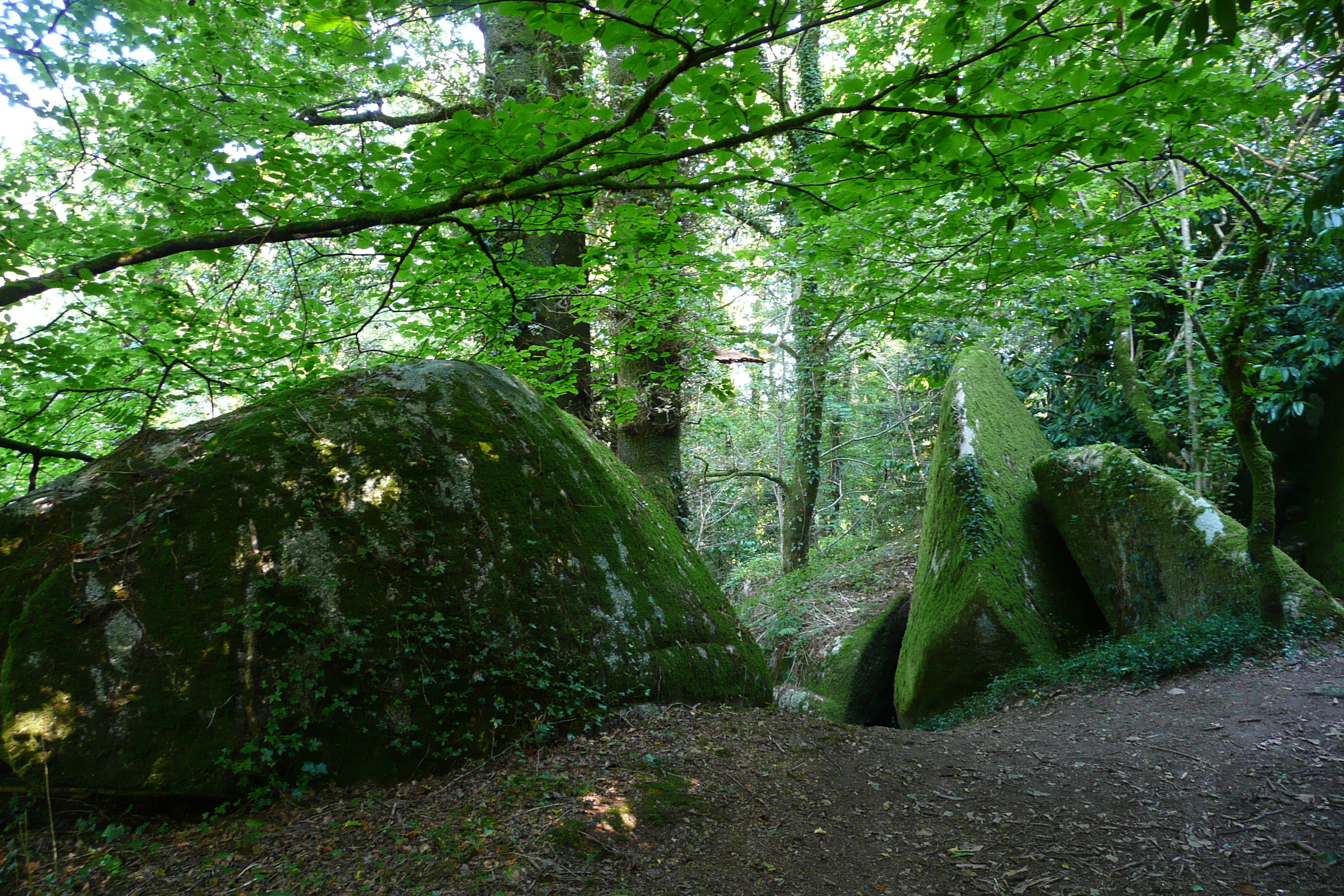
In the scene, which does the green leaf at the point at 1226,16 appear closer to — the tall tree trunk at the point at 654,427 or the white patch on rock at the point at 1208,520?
the white patch on rock at the point at 1208,520

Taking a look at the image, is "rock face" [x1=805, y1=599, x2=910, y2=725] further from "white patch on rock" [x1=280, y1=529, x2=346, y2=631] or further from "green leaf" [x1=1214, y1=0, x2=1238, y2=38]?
"green leaf" [x1=1214, y1=0, x2=1238, y2=38]

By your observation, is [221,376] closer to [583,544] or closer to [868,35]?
[583,544]

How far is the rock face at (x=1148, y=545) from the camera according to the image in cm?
612

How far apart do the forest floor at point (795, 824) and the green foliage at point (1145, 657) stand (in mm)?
919

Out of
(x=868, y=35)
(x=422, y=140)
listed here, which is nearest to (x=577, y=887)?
(x=422, y=140)

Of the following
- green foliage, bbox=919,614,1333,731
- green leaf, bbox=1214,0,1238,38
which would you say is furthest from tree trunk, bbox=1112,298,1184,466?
→ green leaf, bbox=1214,0,1238,38

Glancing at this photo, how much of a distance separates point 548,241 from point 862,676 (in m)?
6.52

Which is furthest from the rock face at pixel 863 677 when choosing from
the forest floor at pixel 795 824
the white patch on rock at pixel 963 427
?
the forest floor at pixel 795 824

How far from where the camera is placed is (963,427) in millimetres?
8773

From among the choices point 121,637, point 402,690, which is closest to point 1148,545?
point 402,690

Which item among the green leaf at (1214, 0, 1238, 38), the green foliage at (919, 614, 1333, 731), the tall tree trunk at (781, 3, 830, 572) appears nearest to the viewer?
the green leaf at (1214, 0, 1238, 38)

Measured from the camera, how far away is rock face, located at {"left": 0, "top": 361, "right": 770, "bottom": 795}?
11.0ft

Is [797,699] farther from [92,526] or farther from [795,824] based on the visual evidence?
[92,526]

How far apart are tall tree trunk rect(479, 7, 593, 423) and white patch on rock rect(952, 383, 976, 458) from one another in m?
4.68
